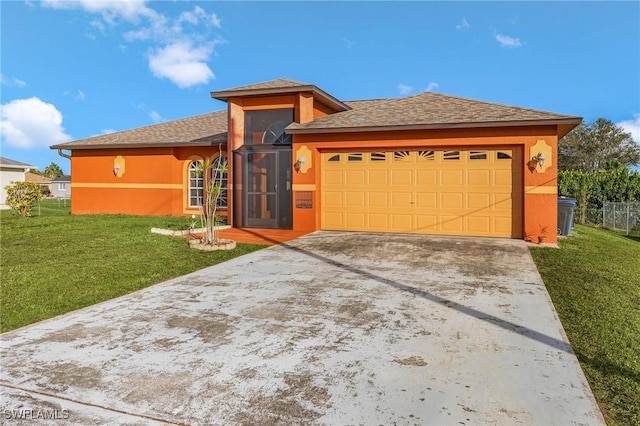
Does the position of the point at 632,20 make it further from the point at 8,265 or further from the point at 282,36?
the point at 8,265

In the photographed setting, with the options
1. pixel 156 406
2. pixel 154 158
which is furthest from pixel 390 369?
pixel 154 158

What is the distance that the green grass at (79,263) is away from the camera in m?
5.77

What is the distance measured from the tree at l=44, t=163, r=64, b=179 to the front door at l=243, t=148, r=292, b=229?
81.2 m

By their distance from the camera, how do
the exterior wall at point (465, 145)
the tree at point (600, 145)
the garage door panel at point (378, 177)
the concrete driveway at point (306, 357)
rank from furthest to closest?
the tree at point (600, 145) → the garage door panel at point (378, 177) → the exterior wall at point (465, 145) → the concrete driveway at point (306, 357)

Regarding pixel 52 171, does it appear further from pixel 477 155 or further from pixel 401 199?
pixel 477 155

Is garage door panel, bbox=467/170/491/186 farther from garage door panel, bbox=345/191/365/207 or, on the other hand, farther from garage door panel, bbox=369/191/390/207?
garage door panel, bbox=345/191/365/207

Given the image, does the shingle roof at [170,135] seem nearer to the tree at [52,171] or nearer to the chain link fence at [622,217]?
the chain link fence at [622,217]

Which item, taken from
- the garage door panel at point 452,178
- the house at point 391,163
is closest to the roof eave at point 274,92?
the house at point 391,163

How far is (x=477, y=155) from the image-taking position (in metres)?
11.4

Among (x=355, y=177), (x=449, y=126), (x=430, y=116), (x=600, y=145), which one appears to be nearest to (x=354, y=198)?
(x=355, y=177)

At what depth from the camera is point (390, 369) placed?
3.59 meters

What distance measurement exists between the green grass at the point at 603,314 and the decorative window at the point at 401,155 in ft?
13.4

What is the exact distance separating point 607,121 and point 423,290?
145 feet

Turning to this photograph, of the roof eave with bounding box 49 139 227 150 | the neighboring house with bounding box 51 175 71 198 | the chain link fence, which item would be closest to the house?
the roof eave with bounding box 49 139 227 150
